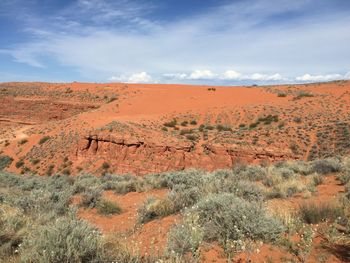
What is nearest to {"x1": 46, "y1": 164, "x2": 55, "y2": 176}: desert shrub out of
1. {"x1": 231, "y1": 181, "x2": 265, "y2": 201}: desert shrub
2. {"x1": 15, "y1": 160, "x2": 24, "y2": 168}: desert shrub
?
{"x1": 15, "y1": 160, "x2": 24, "y2": 168}: desert shrub

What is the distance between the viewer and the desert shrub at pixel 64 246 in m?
3.98

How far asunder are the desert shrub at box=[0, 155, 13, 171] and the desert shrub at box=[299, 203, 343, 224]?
26.4m

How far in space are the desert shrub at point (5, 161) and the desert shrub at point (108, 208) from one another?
21392 millimetres

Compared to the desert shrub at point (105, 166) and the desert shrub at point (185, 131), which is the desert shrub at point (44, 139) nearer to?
the desert shrub at point (105, 166)

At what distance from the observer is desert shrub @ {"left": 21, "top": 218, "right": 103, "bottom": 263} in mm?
3979

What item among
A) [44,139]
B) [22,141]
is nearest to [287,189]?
[44,139]

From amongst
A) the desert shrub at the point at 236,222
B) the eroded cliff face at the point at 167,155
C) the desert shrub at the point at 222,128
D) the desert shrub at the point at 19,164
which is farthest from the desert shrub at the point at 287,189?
the desert shrub at the point at 19,164

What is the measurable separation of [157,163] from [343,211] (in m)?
16.2

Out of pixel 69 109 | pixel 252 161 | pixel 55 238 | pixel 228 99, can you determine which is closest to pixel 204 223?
pixel 55 238

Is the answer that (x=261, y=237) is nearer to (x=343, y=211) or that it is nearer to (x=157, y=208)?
(x=343, y=211)

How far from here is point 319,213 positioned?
556cm

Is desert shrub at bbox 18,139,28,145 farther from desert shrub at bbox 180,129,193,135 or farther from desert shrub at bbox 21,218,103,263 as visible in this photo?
desert shrub at bbox 21,218,103,263

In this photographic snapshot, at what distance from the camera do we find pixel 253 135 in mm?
22781

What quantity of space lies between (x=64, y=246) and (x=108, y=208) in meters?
4.38
